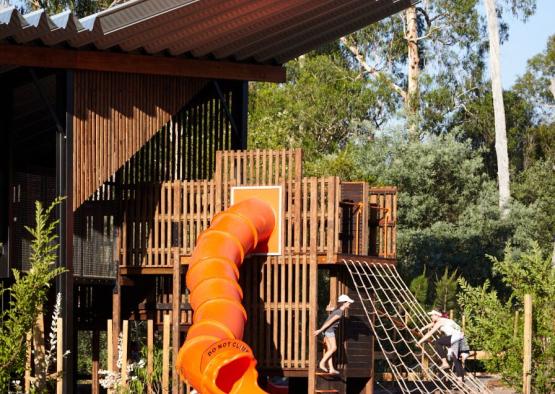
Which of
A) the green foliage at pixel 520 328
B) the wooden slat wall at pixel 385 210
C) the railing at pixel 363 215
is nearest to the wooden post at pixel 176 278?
the railing at pixel 363 215

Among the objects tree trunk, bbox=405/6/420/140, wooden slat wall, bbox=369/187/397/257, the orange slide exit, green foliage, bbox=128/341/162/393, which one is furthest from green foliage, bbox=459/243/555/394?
tree trunk, bbox=405/6/420/140

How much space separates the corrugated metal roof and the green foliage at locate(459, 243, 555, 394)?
4.94 m

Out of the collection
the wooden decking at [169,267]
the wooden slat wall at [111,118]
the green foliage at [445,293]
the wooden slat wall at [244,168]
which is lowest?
the green foliage at [445,293]

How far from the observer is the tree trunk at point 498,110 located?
43.8 m

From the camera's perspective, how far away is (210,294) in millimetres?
19562

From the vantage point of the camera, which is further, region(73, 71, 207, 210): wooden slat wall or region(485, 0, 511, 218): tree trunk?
region(485, 0, 511, 218): tree trunk

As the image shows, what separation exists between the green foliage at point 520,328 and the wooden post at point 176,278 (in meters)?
4.17

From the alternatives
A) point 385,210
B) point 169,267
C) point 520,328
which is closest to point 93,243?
point 169,267

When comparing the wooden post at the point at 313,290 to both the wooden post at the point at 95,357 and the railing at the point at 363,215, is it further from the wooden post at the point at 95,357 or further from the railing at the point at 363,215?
the wooden post at the point at 95,357

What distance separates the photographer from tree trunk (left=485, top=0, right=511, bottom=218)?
144 feet

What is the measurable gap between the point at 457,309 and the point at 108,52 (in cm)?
1746

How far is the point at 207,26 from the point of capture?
20953 mm

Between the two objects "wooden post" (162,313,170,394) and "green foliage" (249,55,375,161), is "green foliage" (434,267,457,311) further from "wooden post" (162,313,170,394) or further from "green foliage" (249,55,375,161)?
"wooden post" (162,313,170,394)

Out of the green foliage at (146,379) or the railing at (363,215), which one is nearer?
the green foliage at (146,379)
